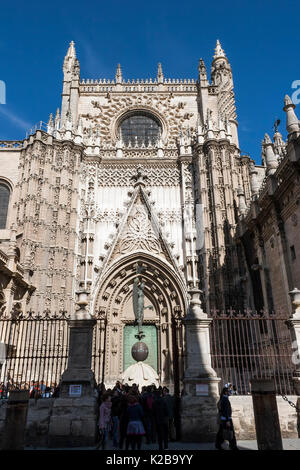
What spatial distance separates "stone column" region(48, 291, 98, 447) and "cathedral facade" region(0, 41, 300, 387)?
8.55 metres

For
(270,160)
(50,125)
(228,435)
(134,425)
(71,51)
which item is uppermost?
(71,51)

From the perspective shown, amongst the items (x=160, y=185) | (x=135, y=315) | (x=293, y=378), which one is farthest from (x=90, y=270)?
(x=293, y=378)

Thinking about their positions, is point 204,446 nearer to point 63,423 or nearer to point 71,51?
point 63,423

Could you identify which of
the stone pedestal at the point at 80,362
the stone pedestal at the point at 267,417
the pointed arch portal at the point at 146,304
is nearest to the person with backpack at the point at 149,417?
the stone pedestal at the point at 80,362

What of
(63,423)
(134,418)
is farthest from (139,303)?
(134,418)

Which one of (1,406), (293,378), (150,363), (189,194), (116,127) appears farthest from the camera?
(116,127)

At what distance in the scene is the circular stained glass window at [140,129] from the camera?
24609 mm

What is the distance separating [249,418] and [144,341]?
35.2 ft

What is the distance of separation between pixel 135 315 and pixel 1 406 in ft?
35.0

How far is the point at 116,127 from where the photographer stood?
24625 mm

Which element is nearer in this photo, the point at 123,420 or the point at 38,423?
the point at 123,420

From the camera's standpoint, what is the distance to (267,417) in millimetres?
5941

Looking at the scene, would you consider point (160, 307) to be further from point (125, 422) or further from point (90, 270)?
point (125, 422)

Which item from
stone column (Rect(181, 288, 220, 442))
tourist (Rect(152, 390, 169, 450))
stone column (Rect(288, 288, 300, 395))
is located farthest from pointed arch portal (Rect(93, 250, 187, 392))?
tourist (Rect(152, 390, 169, 450))
